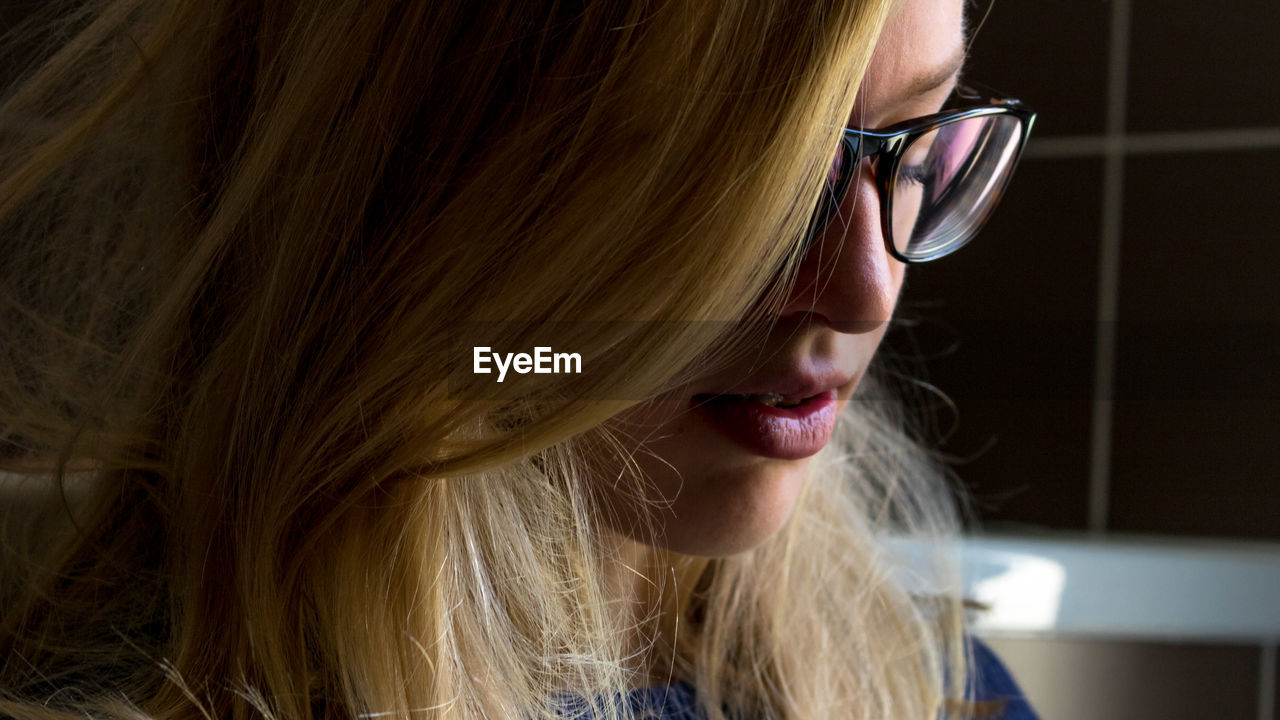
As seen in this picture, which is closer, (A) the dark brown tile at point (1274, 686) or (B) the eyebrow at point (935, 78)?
(B) the eyebrow at point (935, 78)

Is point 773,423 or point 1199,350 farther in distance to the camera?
point 1199,350

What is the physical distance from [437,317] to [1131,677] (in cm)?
78

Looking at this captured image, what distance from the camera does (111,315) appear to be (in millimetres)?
447

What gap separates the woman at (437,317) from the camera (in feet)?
1.03

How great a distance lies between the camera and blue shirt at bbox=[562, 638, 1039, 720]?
49 cm

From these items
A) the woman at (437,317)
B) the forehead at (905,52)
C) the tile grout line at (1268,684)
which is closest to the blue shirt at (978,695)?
the woman at (437,317)

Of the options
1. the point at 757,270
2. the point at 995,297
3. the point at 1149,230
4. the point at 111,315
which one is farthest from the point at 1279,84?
the point at 111,315

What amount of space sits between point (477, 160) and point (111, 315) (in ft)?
0.74

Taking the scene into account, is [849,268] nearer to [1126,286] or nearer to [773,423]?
[773,423]

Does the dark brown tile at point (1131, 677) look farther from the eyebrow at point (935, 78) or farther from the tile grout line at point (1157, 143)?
the eyebrow at point (935, 78)

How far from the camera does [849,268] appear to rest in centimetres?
35

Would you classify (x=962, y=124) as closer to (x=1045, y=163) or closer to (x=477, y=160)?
(x=477, y=160)

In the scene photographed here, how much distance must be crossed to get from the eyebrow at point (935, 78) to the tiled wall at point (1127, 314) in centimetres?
51

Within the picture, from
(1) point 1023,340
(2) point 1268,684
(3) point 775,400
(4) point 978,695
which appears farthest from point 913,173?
(2) point 1268,684
